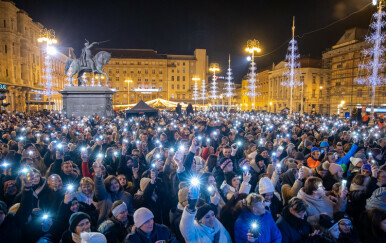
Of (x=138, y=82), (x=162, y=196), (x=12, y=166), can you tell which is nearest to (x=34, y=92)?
(x=138, y=82)

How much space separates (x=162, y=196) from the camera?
16.5 ft

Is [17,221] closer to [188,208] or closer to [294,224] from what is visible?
[188,208]

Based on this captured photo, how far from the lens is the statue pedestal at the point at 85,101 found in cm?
2752

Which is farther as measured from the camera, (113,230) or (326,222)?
(326,222)

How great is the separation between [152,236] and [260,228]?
1371mm

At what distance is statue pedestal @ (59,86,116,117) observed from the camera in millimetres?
27516

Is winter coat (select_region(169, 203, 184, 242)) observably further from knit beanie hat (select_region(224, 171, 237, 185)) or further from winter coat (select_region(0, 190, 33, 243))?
winter coat (select_region(0, 190, 33, 243))

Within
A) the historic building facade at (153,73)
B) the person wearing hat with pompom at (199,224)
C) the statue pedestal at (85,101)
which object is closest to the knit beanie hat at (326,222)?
the person wearing hat with pompom at (199,224)

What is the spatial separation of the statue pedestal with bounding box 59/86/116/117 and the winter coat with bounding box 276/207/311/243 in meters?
25.9

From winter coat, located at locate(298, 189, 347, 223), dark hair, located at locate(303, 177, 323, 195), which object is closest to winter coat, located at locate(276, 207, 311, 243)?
winter coat, located at locate(298, 189, 347, 223)

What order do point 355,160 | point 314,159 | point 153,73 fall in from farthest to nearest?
point 153,73
point 314,159
point 355,160

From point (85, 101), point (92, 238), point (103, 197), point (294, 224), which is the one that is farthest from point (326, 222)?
point (85, 101)

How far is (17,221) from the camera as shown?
3.73 metres

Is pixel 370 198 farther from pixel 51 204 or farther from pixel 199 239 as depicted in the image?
pixel 51 204
